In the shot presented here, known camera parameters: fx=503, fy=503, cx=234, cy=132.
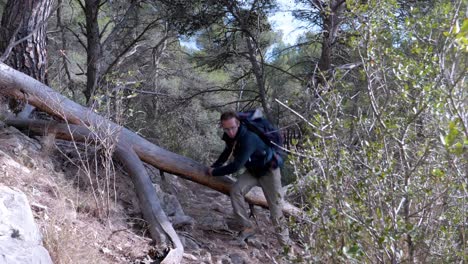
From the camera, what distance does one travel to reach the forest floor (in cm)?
425

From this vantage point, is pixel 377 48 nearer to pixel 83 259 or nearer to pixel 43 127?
pixel 83 259

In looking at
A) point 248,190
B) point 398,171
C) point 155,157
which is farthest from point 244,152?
point 398,171

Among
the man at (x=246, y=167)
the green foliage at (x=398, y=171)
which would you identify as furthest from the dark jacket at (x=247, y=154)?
the green foliage at (x=398, y=171)

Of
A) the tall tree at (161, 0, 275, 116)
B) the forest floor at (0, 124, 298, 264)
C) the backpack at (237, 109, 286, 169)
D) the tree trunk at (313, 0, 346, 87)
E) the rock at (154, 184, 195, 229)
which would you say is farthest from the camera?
the tall tree at (161, 0, 275, 116)

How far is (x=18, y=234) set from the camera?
3445 mm

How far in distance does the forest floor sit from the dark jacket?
77 centimetres

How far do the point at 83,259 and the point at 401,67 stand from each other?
2758 mm

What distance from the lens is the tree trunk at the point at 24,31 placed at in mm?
6645

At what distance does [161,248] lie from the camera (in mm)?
4828

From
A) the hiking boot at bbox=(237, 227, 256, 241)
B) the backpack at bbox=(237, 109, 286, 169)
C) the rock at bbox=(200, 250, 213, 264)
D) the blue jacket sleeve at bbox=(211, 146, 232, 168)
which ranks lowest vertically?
the rock at bbox=(200, 250, 213, 264)

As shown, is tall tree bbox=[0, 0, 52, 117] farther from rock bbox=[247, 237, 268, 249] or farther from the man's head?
rock bbox=[247, 237, 268, 249]

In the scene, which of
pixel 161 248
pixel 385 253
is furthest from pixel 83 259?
pixel 385 253

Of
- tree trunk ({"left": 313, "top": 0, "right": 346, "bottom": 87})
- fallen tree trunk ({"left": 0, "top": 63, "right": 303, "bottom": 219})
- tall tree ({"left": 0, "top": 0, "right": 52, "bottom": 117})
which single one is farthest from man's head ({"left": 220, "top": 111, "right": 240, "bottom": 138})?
tree trunk ({"left": 313, "top": 0, "right": 346, "bottom": 87})

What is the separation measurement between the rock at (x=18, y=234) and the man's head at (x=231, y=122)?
2.08m
